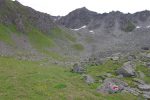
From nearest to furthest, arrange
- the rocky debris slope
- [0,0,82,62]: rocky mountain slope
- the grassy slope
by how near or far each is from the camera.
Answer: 1. the grassy slope
2. the rocky debris slope
3. [0,0,82,62]: rocky mountain slope

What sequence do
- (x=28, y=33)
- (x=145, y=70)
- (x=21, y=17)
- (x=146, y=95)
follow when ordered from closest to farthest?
1. (x=146, y=95)
2. (x=145, y=70)
3. (x=28, y=33)
4. (x=21, y=17)

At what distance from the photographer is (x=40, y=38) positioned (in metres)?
143

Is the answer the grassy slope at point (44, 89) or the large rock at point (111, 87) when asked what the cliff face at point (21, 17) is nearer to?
the grassy slope at point (44, 89)

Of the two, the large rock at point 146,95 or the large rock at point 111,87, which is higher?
the large rock at point 111,87

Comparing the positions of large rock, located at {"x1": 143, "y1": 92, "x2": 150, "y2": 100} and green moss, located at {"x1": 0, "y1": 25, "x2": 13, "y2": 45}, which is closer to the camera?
large rock, located at {"x1": 143, "y1": 92, "x2": 150, "y2": 100}

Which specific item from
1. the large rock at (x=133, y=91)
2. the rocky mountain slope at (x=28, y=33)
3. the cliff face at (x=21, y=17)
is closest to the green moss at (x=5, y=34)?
the rocky mountain slope at (x=28, y=33)

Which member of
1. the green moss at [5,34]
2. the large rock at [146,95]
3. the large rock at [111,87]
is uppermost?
the green moss at [5,34]

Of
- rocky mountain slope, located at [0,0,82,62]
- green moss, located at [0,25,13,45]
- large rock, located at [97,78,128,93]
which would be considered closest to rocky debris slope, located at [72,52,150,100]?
large rock, located at [97,78,128,93]

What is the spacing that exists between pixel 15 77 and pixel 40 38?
104 meters

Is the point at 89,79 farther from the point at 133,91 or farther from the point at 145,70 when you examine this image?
the point at 145,70

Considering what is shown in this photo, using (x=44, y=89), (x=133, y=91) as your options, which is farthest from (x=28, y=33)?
(x=44, y=89)

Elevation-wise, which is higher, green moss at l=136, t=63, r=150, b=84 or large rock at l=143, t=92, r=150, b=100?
green moss at l=136, t=63, r=150, b=84

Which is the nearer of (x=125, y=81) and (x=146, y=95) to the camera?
(x=146, y=95)

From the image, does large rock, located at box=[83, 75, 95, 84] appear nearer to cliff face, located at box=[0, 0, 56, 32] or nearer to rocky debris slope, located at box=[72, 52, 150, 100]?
rocky debris slope, located at box=[72, 52, 150, 100]
